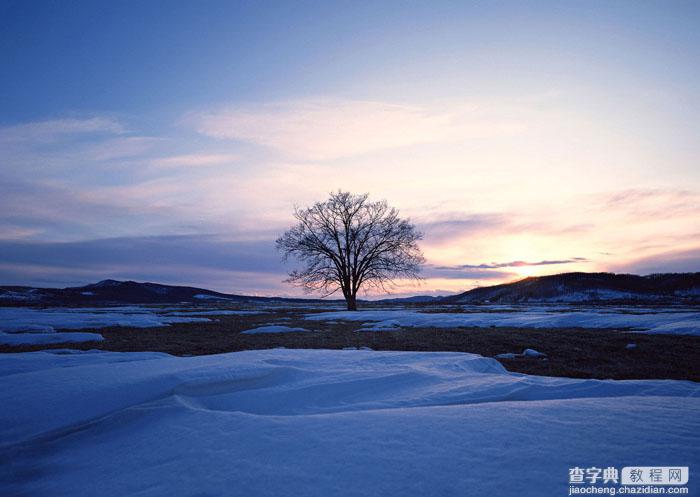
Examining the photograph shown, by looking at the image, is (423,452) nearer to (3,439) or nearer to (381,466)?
(381,466)

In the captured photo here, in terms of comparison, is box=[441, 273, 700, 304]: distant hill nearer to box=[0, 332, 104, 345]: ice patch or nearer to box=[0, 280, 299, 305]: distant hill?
box=[0, 332, 104, 345]: ice patch

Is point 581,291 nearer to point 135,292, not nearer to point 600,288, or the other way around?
point 600,288

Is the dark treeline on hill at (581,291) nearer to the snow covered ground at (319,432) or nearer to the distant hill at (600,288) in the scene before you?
the distant hill at (600,288)

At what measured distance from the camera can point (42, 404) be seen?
A: 101 inches

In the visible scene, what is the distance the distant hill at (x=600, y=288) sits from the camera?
193ft

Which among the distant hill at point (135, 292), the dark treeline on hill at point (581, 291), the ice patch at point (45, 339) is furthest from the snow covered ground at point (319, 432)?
the distant hill at point (135, 292)

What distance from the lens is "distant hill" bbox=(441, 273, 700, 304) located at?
2316 inches

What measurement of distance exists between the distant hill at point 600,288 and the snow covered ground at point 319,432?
59.0 meters

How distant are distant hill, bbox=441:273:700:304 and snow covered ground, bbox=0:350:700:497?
194ft

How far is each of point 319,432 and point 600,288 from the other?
7421 centimetres

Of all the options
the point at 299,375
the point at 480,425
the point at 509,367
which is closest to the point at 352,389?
the point at 299,375

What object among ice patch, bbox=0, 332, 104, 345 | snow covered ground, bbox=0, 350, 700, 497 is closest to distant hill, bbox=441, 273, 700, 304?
ice patch, bbox=0, 332, 104, 345

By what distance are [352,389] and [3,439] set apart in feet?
7.18

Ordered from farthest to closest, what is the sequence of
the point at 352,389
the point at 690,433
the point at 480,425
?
the point at 352,389, the point at 480,425, the point at 690,433
